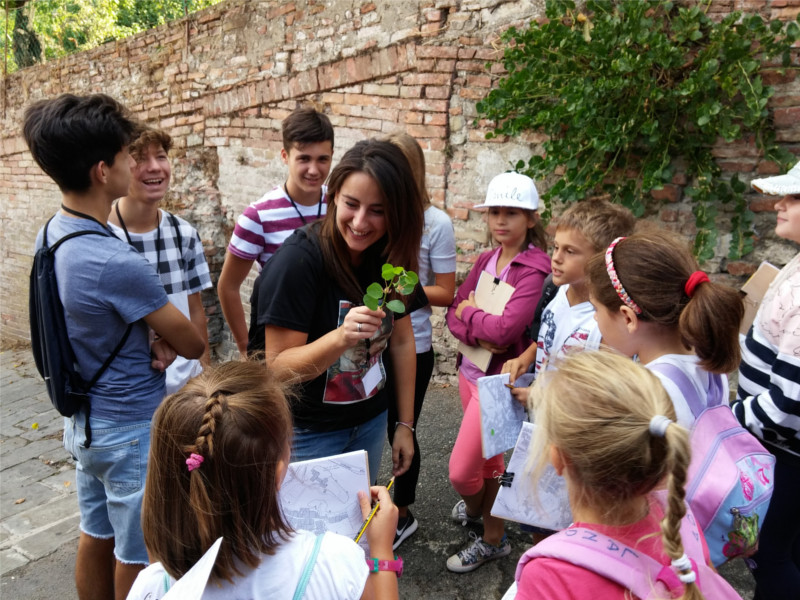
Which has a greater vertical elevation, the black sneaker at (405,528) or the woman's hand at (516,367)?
the woman's hand at (516,367)

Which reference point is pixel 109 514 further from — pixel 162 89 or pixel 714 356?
pixel 162 89

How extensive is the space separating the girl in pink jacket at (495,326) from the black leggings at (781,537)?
104 cm

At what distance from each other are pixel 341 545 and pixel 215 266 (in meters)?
5.27

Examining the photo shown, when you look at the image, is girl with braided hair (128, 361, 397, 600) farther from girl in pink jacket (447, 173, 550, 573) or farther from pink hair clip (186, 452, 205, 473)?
girl in pink jacket (447, 173, 550, 573)

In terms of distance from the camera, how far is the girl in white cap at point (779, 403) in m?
1.84

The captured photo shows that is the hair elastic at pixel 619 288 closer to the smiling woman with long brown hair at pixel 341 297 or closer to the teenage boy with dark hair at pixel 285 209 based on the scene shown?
the smiling woman with long brown hair at pixel 341 297

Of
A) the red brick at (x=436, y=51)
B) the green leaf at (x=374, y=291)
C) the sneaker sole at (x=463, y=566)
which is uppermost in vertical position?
the red brick at (x=436, y=51)

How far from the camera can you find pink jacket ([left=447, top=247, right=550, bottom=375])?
256 centimetres

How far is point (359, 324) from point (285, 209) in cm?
144

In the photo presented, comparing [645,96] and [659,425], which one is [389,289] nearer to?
[659,425]

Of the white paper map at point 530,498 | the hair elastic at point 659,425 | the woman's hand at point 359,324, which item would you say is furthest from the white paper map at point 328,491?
the hair elastic at point 659,425

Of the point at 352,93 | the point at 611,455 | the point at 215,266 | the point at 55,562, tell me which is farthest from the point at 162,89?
the point at 611,455

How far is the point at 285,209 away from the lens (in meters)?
2.99

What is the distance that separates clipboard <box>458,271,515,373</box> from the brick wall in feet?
5.62
